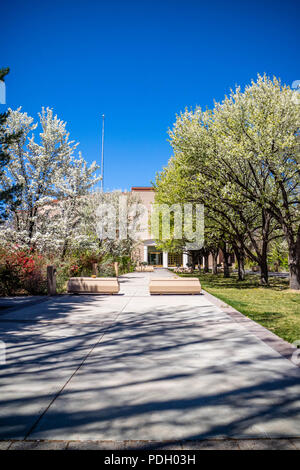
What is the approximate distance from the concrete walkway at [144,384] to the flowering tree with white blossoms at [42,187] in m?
9.15

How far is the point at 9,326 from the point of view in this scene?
285 inches

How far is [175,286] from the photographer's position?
547 inches

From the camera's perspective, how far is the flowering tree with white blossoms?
15648 mm

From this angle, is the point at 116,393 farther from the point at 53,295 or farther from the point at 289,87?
the point at 289,87

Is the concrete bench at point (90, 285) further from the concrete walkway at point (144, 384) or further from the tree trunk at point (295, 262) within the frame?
the tree trunk at point (295, 262)

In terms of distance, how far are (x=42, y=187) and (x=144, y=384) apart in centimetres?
1437

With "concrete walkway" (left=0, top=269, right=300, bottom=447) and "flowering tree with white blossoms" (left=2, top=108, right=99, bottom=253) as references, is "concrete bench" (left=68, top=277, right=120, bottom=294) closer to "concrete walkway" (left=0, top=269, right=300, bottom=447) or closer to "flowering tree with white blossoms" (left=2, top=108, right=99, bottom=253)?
"flowering tree with white blossoms" (left=2, top=108, right=99, bottom=253)

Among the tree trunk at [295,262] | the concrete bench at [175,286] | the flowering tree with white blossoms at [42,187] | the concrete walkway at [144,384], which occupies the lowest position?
the concrete walkway at [144,384]

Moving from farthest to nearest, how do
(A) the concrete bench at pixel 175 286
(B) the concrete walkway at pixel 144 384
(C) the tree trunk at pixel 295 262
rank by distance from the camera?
(C) the tree trunk at pixel 295 262, (A) the concrete bench at pixel 175 286, (B) the concrete walkway at pixel 144 384

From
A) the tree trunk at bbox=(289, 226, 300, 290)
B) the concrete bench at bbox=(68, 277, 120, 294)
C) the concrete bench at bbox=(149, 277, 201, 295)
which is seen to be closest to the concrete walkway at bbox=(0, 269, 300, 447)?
the concrete bench at bbox=(149, 277, 201, 295)

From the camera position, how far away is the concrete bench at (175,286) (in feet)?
44.9

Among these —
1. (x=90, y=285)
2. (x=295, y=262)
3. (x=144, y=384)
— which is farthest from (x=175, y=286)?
(x=144, y=384)

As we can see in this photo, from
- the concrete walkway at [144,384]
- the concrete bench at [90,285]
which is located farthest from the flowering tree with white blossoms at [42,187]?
the concrete walkway at [144,384]

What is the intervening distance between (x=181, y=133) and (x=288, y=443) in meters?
16.5
